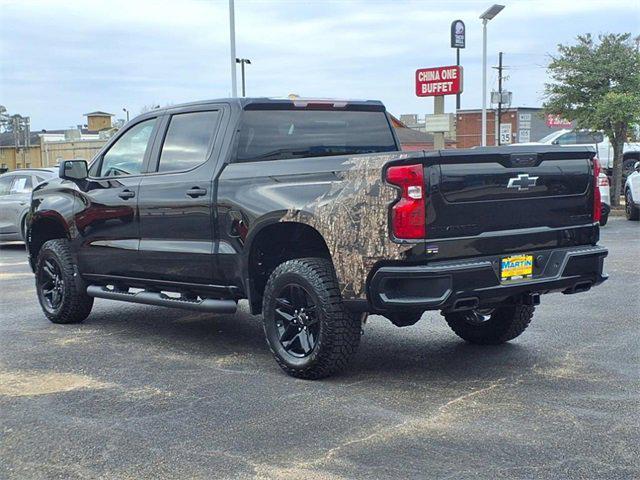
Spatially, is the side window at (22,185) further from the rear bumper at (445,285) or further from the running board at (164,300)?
the rear bumper at (445,285)

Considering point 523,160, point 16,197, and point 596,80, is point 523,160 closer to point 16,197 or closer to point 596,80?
point 16,197

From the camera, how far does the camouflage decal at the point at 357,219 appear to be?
5.01 metres

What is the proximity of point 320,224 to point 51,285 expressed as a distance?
3831 millimetres

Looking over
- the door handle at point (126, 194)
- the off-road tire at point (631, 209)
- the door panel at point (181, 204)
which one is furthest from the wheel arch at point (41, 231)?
the off-road tire at point (631, 209)

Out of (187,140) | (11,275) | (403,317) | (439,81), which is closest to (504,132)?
(439,81)

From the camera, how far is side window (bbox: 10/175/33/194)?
15594mm

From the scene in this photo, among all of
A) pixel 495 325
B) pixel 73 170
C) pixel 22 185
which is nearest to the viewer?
pixel 495 325

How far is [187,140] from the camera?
263 inches

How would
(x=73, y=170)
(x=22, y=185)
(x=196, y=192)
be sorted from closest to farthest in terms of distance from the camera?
Result: (x=196, y=192), (x=73, y=170), (x=22, y=185)

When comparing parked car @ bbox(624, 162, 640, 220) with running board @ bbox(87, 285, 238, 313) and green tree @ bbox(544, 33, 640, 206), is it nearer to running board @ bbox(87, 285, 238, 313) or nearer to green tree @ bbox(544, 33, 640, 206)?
green tree @ bbox(544, 33, 640, 206)

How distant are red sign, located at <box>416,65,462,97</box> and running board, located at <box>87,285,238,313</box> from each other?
21237 millimetres

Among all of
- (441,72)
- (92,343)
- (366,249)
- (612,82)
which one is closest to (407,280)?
(366,249)

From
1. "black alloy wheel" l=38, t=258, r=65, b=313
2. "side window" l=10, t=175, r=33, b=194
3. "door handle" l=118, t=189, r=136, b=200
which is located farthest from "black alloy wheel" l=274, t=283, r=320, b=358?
"side window" l=10, t=175, r=33, b=194

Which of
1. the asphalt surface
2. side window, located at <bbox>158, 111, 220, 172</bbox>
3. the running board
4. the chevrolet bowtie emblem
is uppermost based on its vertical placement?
side window, located at <bbox>158, 111, 220, 172</bbox>
